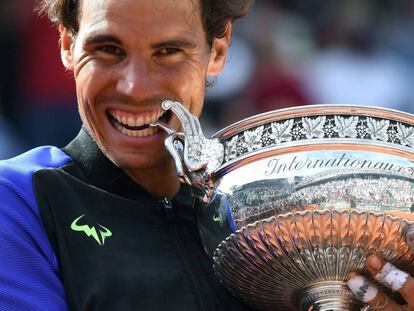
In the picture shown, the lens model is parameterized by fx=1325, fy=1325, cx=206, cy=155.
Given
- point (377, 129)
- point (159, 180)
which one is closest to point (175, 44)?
point (159, 180)

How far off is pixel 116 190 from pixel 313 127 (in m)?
0.54

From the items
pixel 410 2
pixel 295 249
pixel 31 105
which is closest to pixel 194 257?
pixel 295 249

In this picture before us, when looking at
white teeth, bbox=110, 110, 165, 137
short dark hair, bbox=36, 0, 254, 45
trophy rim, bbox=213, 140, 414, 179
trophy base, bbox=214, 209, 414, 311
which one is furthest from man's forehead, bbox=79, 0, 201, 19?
trophy base, bbox=214, 209, 414, 311

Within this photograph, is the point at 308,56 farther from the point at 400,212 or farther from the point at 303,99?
the point at 400,212

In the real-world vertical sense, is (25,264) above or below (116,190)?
below

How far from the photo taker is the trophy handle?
2.56m

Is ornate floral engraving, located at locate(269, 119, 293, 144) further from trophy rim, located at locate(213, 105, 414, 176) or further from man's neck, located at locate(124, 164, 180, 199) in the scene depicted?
man's neck, located at locate(124, 164, 180, 199)

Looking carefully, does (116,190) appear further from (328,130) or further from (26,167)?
(328,130)

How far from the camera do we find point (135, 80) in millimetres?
2748

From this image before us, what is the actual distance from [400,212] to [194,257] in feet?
1.73

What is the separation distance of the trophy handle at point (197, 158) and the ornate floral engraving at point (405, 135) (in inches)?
13.5

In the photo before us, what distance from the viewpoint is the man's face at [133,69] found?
276 cm

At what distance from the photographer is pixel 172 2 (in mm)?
2805

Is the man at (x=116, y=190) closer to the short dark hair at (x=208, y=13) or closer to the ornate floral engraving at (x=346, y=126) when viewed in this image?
the short dark hair at (x=208, y=13)
